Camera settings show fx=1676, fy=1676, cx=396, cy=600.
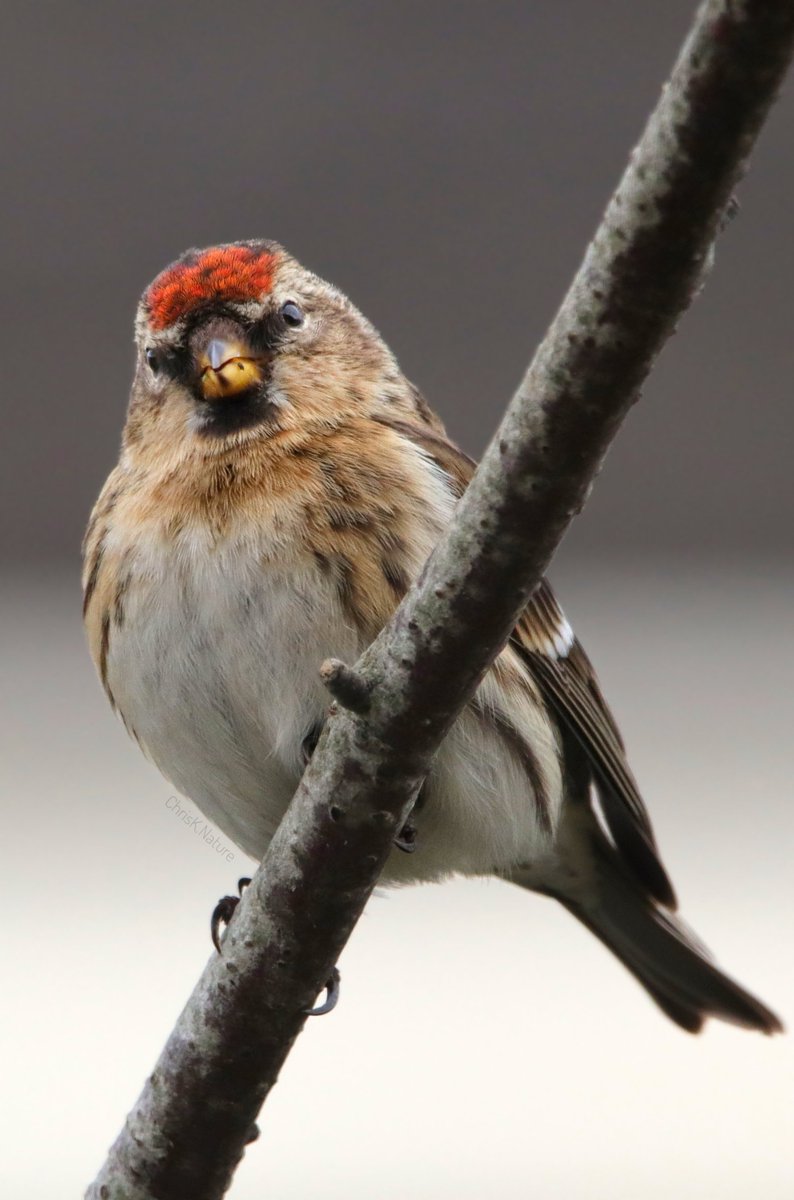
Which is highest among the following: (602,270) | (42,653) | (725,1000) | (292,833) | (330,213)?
(330,213)

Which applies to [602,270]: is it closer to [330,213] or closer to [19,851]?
[330,213]

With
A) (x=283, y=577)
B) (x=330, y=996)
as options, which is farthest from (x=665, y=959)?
(x=283, y=577)

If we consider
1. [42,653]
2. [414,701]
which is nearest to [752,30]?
[414,701]

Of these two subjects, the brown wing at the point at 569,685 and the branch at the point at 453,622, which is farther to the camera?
the brown wing at the point at 569,685

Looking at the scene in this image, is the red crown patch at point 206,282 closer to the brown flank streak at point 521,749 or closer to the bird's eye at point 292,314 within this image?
the bird's eye at point 292,314

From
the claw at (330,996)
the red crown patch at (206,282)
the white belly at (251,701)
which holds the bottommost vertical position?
the claw at (330,996)

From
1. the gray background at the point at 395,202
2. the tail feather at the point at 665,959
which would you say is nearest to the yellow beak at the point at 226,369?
the tail feather at the point at 665,959
